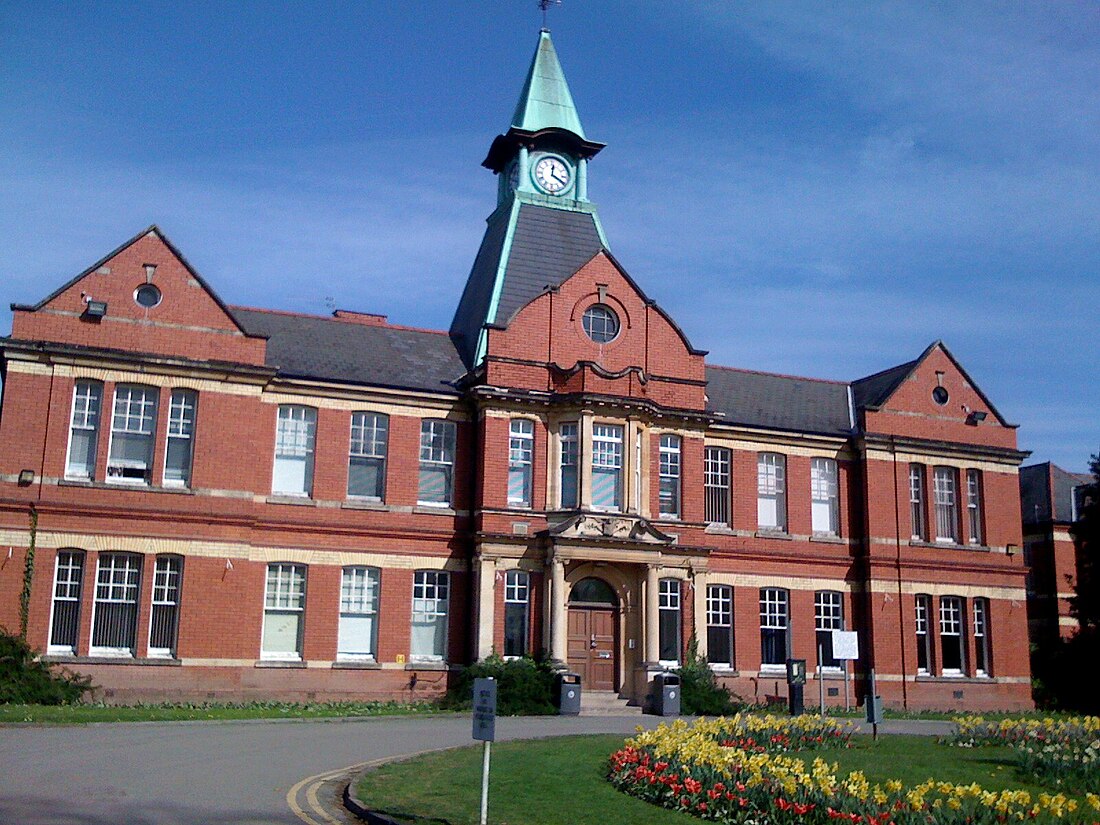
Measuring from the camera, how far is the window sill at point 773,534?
34.8m

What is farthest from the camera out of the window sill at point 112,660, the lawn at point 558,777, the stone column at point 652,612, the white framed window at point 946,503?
the white framed window at point 946,503

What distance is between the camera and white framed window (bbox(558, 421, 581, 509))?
1233 inches

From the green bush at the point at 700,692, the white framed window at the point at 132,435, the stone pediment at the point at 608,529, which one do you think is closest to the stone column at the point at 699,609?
the green bush at the point at 700,692

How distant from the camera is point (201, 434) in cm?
2891

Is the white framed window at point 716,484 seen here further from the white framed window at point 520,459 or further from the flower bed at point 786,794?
the flower bed at point 786,794

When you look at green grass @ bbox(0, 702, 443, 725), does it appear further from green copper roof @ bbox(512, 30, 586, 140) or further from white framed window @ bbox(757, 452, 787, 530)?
green copper roof @ bbox(512, 30, 586, 140)

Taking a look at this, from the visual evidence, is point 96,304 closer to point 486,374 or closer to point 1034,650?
point 486,374

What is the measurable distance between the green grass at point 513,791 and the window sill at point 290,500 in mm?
13043

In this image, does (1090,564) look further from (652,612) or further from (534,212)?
(534,212)

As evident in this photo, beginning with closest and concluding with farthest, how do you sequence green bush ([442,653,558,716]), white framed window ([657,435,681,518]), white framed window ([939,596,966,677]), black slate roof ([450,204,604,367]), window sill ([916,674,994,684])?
green bush ([442,653,558,716]) → white framed window ([657,435,681,518]) → black slate roof ([450,204,604,367]) → window sill ([916,674,994,684]) → white framed window ([939,596,966,677])

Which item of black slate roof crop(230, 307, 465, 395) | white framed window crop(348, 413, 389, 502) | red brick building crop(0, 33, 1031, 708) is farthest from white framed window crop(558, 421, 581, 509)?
white framed window crop(348, 413, 389, 502)

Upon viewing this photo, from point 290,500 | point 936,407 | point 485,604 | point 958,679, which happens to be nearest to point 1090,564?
point 958,679

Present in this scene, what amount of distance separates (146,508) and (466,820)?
18229 mm

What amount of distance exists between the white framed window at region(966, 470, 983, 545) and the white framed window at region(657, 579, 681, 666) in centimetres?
1154
